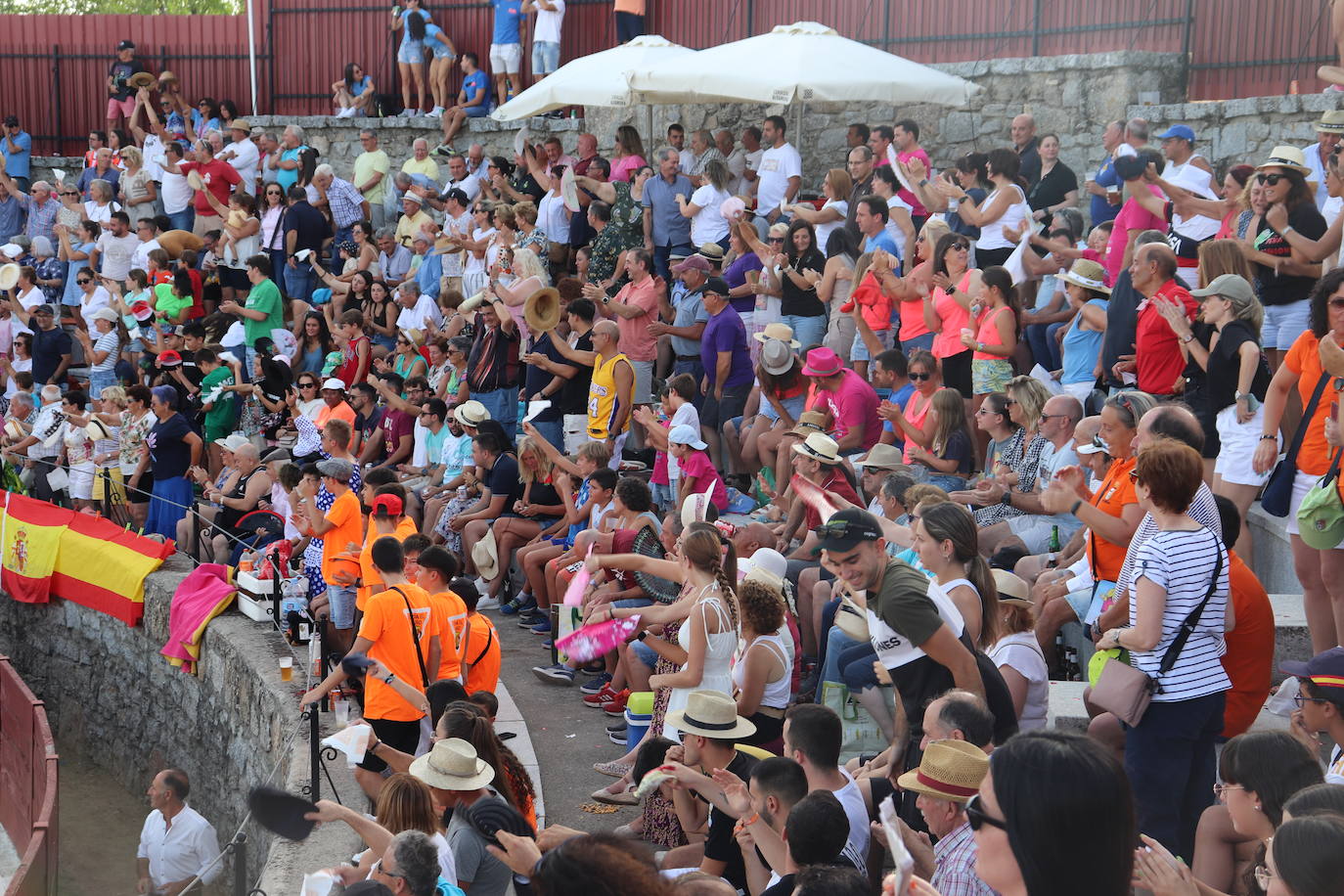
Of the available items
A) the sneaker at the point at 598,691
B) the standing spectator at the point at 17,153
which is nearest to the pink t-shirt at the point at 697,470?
the sneaker at the point at 598,691

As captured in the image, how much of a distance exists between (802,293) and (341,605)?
4.67 metres

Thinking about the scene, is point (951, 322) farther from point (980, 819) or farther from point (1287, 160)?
point (980, 819)

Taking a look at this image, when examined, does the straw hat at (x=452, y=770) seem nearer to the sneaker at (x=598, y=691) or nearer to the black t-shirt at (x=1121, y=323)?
the sneaker at (x=598, y=691)

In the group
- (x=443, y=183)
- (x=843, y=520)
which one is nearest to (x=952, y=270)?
(x=843, y=520)

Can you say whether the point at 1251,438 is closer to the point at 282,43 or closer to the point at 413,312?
the point at 413,312

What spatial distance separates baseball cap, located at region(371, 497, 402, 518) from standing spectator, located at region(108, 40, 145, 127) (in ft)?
56.3

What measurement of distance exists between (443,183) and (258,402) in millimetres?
5856

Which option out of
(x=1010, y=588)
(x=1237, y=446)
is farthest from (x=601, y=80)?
(x=1010, y=588)

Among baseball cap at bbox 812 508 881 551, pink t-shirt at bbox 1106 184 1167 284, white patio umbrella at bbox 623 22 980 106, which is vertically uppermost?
white patio umbrella at bbox 623 22 980 106

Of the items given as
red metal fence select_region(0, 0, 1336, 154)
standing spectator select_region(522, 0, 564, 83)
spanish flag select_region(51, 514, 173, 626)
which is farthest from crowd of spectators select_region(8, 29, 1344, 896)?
red metal fence select_region(0, 0, 1336, 154)

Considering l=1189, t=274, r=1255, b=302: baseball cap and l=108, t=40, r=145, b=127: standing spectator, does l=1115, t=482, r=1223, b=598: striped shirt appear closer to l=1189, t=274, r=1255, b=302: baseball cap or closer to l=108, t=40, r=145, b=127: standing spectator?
l=1189, t=274, r=1255, b=302: baseball cap

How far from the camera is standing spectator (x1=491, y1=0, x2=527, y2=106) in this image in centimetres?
2027

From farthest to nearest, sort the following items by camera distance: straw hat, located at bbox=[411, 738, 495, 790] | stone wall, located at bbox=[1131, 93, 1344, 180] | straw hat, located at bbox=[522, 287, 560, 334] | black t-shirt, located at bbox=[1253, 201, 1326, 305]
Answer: stone wall, located at bbox=[1131, 93, 1344, 180] < straw hat, located at bbox=[522, 287, 560, 334] < black t-shirt, located at bbox=[1253, 201, 1326, 305] < straw hat, located at bbox=[411, 738, 495, 790]

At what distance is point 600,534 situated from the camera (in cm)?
902
